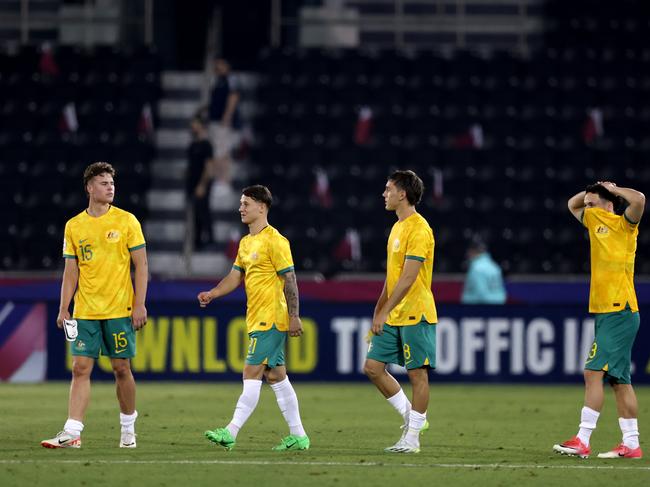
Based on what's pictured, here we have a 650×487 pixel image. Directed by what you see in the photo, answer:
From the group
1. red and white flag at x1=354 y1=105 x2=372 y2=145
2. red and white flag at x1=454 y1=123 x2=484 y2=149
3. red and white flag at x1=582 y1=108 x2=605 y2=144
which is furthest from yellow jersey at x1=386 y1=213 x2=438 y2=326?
red and white flag at x1=582 y1=108 x2=605 y2=144

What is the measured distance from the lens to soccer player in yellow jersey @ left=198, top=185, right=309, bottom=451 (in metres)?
9.76

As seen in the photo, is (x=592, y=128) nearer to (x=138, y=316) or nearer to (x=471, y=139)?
(x=471, y=139)

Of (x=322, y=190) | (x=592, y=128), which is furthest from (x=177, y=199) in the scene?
(x=592, y=128)

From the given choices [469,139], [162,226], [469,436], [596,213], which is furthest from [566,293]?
[596,213]

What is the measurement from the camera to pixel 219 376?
17234mm

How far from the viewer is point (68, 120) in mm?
22609

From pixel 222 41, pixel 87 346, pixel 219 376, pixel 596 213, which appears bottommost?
pixel 219 376

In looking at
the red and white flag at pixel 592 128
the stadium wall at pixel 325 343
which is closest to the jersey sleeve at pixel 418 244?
the stadium wall at pixel 325 343

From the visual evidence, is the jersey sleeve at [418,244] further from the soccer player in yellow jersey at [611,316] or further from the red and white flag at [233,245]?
the red and white flag at [233,245]

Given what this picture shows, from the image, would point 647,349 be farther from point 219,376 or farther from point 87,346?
point 87,346

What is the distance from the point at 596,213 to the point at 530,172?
12.3 meters

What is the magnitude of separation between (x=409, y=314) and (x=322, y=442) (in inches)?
59.4

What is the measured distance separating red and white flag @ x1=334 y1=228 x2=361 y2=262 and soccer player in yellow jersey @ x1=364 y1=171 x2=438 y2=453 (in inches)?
426

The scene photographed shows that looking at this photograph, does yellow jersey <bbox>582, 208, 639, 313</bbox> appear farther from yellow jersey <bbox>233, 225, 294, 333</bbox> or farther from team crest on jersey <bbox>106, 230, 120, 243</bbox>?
team crest on jersey <bbox>106, 230, 120, 243</bbox>
